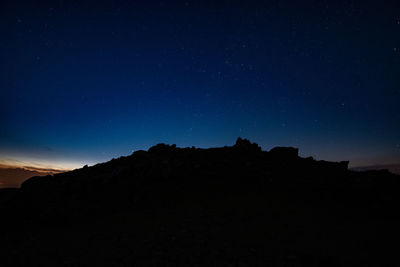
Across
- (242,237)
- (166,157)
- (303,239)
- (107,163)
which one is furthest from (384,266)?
(107,163)

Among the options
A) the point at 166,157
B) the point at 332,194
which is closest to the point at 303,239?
A: the point at 332,194

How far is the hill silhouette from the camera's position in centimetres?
905

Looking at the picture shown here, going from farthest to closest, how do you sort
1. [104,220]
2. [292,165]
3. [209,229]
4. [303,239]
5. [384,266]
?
1. [292,165]
2. [104,220]
3. [209,229]
4. [303,239]
5. [384,266]

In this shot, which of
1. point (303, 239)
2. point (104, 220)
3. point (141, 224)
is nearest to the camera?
point (303, 239)

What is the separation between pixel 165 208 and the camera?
1614 cm

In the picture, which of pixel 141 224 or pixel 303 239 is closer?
pixel 303 239

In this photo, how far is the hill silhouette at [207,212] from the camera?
905cm

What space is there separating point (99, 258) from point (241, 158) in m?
18.3

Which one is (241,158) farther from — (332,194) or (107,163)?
(107,163)

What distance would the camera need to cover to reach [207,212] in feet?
47.2

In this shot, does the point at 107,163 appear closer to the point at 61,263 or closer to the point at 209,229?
the point at 61,263

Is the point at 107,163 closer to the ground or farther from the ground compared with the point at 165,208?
farther from the ground

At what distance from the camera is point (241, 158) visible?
23.8m

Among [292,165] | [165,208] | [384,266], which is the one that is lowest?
[384,266]
